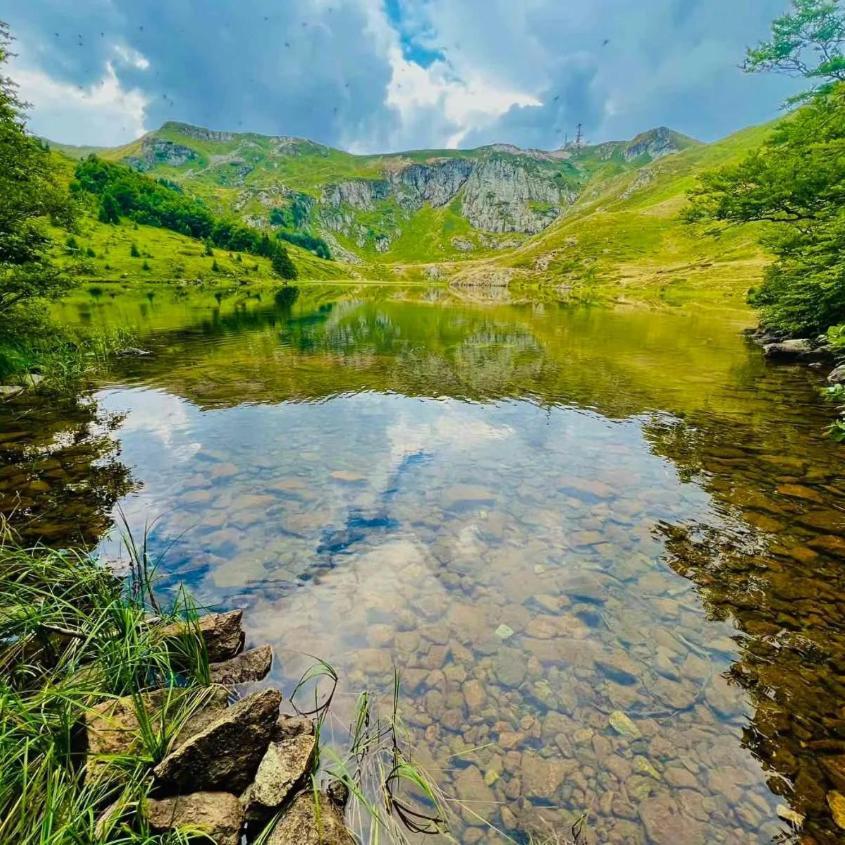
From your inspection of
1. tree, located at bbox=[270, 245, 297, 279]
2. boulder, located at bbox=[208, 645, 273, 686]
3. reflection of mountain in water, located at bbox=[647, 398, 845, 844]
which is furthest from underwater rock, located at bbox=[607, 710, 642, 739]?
tree, located at bbox=[270, 245, 297, 279]

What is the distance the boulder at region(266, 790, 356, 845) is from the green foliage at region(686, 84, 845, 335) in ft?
104

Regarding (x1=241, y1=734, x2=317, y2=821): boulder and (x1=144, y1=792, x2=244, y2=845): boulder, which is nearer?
(x1=144, y1=792, x2=244, y2=845): boulder

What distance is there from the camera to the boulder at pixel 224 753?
4.88m

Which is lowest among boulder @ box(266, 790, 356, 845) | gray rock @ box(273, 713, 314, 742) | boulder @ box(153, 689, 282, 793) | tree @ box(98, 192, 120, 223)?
gray rock @ box(273, 713, 314, 742)

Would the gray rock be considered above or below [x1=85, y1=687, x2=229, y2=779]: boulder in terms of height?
below

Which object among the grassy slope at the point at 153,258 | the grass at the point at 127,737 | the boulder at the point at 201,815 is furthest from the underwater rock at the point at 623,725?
the grassy slope at the point at 153,258

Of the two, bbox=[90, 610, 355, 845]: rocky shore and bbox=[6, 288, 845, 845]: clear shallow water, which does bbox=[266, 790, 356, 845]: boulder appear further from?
bbox=[6, 288, 845, 845]: clear shallow water

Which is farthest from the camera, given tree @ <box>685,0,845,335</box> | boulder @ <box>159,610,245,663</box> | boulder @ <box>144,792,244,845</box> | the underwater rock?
tree @ <box>685,0,845,335</box>

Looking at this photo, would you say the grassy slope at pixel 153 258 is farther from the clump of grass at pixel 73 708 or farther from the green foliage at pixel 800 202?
the clump of grass at pixel 73 708

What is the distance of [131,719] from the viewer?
530 cm

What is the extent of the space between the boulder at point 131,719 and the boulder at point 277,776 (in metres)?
0.95

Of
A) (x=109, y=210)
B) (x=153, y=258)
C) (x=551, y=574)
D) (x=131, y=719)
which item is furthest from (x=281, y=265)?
(x=131, y=719)

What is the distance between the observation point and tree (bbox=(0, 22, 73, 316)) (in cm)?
1667

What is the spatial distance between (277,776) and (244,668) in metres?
2.46
